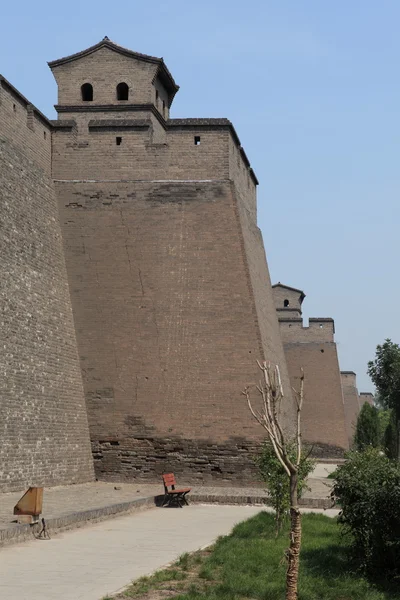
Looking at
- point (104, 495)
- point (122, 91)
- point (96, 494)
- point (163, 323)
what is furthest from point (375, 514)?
point (122, 91)

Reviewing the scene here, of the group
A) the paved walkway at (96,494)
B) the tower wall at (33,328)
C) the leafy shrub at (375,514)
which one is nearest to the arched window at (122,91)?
the tower wall at (33,328)

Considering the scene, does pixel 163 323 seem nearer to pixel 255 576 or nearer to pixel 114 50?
pixel 114 50

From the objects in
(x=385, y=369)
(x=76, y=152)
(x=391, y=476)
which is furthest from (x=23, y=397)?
(x=385, y=369)

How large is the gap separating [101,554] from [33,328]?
21.8 ft

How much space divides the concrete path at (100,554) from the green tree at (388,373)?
1701cm

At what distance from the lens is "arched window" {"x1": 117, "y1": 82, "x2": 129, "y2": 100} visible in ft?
58.7

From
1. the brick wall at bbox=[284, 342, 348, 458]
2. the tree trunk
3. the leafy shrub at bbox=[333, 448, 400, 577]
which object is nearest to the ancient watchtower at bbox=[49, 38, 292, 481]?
the leafy shrub at bbox=[333, 448, 400, 577]

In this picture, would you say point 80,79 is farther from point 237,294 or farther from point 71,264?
point 237,294

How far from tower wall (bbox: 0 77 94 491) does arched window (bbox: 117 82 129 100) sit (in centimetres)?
224

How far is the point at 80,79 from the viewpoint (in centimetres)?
1791

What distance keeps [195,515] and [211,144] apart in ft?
26.3

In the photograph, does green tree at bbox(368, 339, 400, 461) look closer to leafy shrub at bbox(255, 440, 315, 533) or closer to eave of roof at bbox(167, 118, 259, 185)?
eave of roof at bbox(167, 118, 259, 185)

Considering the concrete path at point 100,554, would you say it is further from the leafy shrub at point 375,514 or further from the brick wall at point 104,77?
the brick wall at point 104,77

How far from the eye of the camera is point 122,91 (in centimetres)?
1797
